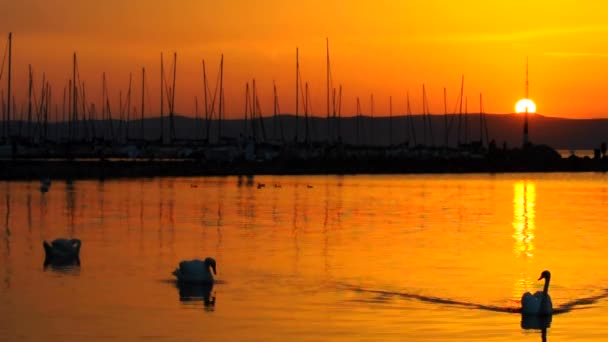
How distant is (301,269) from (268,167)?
6504 cm

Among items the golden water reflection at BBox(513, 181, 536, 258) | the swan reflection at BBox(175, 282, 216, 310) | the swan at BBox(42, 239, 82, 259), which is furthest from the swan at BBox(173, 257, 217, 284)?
the golden water reflection at BBox(513, 181, 536, 258)

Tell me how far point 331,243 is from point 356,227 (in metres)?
5.68

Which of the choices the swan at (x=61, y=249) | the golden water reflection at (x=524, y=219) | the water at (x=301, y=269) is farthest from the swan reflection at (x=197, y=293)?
the golden water reflection at (x=524, y=219)

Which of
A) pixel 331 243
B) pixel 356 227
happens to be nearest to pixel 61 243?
pixel 331 243

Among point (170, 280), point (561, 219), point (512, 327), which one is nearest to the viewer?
point (512, 327)

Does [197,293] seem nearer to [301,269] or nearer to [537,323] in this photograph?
[301,269]

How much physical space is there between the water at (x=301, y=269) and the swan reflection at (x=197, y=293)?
0.07 metres

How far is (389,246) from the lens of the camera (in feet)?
100

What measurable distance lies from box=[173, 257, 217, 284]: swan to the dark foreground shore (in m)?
48.3

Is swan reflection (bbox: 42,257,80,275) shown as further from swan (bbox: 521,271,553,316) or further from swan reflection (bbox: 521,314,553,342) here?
swan reflection (bbox: 521,314,553,342)

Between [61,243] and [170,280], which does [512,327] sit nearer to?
→ [170,280]

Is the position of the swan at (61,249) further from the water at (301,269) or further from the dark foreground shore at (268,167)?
the dark foreground shore at (268,167)

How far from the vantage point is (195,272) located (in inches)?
876

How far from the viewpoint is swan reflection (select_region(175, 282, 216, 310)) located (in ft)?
67.6
